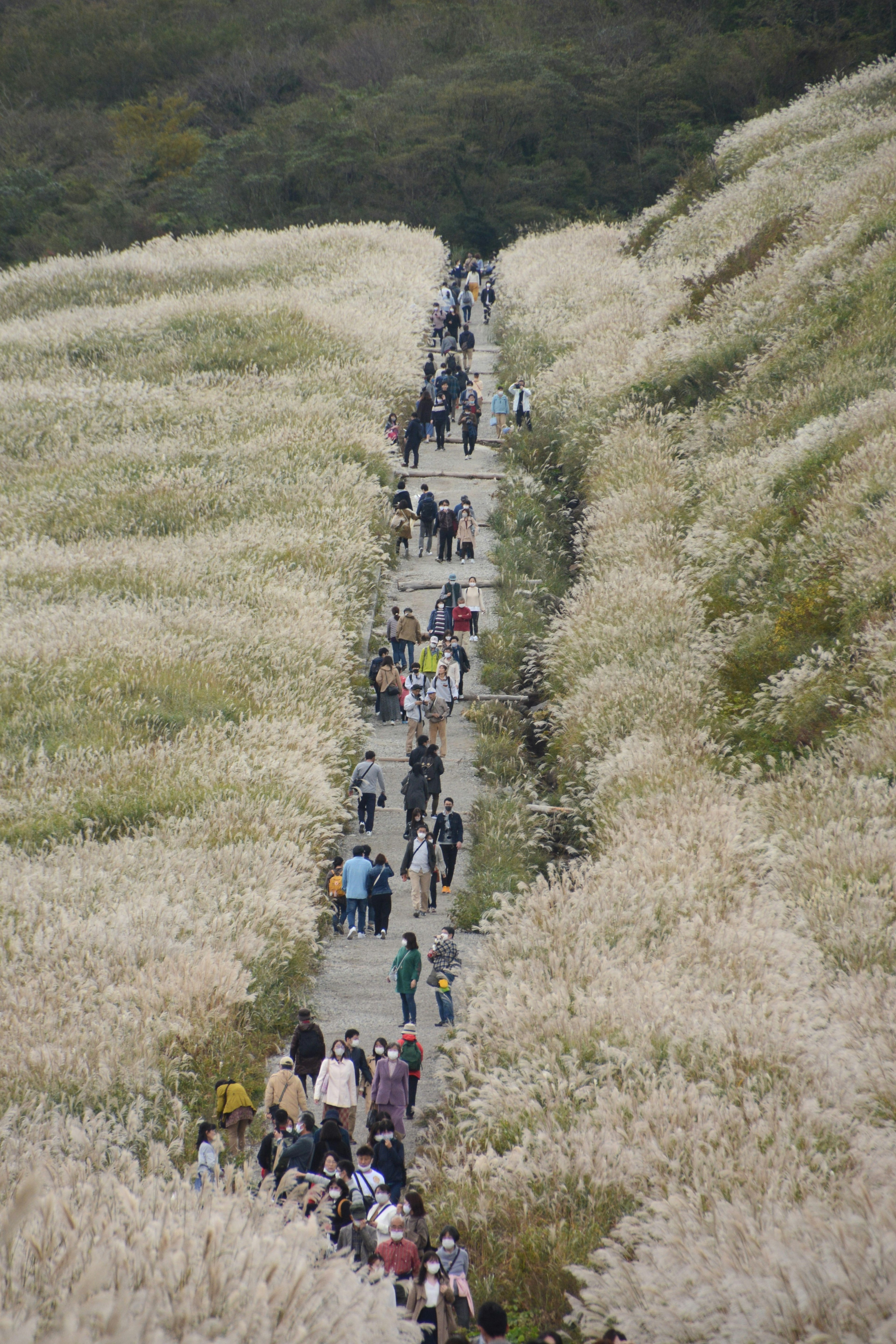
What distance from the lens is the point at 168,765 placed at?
15.3 meters

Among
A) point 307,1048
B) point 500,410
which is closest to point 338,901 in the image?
point 307,1048

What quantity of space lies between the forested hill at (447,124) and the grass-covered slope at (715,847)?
29.4m

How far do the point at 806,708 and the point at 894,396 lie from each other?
7.23m

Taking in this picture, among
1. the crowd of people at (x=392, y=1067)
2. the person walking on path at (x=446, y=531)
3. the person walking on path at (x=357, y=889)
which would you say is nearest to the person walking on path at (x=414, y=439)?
the person walking on path at (x=446, y=531)

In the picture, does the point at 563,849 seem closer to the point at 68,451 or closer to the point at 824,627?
the point at 824,627

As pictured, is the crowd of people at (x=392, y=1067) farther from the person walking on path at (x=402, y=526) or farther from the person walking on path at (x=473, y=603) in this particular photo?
the person walking on path at (x=402, y=526)

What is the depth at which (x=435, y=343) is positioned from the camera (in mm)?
39906

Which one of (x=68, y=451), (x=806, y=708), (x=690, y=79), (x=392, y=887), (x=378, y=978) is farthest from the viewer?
(x=690, y=79)

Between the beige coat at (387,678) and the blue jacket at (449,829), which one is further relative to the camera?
the beige coat at (387,678)

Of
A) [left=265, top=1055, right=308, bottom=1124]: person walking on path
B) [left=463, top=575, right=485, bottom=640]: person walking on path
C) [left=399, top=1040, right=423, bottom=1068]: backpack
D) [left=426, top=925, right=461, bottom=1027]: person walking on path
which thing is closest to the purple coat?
[left=399, top=1040, right=423, bottom=1068]: backpack

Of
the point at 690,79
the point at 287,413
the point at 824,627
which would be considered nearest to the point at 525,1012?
the point at 824,627

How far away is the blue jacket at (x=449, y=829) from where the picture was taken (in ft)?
49.6

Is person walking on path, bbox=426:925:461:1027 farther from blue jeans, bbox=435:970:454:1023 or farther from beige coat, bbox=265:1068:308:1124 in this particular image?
beige coat, bbox=265:1068:308:1124

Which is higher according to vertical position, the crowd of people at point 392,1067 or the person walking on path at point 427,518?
the person walking on path at point 427,518
